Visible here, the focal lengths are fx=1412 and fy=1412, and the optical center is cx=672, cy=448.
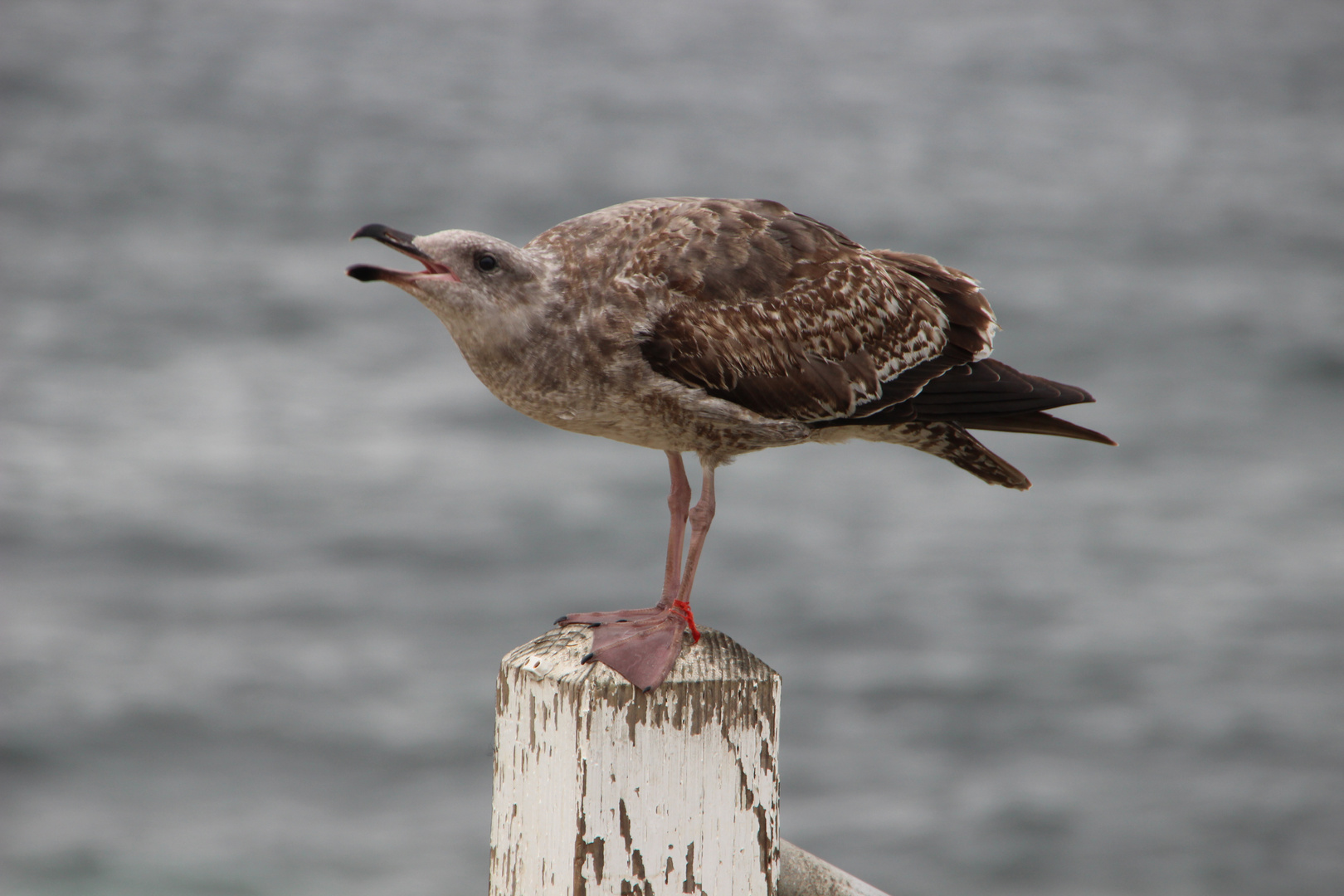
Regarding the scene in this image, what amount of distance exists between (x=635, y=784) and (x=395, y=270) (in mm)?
1429

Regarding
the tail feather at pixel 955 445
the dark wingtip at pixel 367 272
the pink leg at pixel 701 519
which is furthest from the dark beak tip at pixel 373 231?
the tail feather at pixel 955 445

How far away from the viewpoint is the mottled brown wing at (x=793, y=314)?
4336 mm

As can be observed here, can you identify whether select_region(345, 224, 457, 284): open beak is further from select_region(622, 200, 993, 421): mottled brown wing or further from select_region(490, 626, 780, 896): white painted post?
select_region(490, 626, 780, 896): white painted post

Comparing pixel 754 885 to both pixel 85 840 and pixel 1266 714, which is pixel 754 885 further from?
pixel 1266 714

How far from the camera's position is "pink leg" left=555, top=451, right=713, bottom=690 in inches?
132

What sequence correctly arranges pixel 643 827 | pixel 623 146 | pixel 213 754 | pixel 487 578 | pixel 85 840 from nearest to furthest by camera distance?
pixel 643 827 → pixel 85 840 → pixel 213 754 → pixel 487 578 → pixel 623 146

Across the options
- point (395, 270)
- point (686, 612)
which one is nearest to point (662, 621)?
point (686, 612)

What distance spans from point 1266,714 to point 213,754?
14051 mm

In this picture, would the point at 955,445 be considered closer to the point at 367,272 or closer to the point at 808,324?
the point at 808,324

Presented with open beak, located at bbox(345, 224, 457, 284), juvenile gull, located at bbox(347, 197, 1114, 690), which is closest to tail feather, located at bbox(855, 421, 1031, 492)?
juvenile gull, located at bbox(347, 197, 1114, 690)

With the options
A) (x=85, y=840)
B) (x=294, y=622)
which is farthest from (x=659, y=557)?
(x=85, y=840)

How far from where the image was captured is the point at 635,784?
321 centimetres

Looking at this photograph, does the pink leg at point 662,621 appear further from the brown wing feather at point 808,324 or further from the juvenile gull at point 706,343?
the brown wing feather at point 808,324

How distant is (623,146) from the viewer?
3047cm
